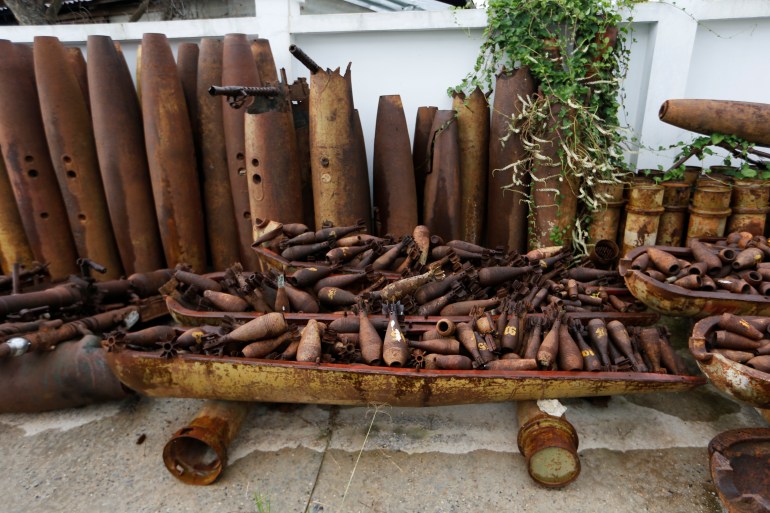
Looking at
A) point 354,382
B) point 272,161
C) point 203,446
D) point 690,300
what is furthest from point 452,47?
point 203,446

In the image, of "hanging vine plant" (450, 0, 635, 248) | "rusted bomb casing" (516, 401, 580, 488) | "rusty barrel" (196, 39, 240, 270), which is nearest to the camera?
→ "rusted bomb casing" (516, 401, 580, 488)

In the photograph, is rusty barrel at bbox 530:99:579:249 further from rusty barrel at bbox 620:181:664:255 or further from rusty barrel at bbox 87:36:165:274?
rusty barrel at bbox 87:36:165:274

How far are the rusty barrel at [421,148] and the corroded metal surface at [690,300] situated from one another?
2.28 meters

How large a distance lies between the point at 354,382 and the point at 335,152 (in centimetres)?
244

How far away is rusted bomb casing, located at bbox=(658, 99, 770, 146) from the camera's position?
3549 millimetres

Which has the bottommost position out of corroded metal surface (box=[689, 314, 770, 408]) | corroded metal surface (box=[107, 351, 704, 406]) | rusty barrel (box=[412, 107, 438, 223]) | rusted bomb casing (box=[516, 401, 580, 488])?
rusted bomb casing (box=[516, 401, 580, 488])

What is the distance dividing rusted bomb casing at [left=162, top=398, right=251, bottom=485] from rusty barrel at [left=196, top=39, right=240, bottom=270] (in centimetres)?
252

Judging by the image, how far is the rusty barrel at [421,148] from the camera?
4.59 m

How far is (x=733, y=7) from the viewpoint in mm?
3986

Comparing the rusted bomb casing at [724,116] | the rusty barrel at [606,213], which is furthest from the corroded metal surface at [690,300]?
the rusted bomb casing at [724,116]

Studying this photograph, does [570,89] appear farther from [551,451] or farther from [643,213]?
[551,451]

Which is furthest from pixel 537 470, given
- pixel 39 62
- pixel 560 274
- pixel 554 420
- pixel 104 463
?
pixel 39 62

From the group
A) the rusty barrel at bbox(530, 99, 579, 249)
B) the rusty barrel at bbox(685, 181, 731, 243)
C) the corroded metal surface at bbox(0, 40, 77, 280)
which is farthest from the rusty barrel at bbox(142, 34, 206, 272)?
the rusty barrel at bbox(685, 181, 731, 243)

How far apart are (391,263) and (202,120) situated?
8.91 ft
